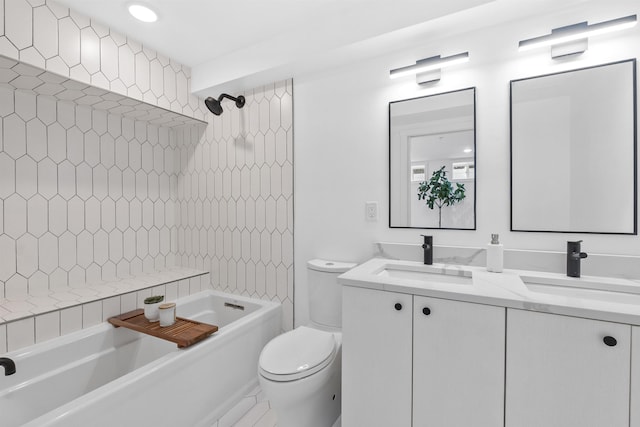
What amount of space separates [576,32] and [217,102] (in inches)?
81.2

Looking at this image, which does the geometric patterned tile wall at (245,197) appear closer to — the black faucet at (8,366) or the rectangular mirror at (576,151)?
the black faucet at (8,366)

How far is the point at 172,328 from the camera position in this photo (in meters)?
1.72

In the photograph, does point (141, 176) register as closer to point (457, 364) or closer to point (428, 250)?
point (428, 250)

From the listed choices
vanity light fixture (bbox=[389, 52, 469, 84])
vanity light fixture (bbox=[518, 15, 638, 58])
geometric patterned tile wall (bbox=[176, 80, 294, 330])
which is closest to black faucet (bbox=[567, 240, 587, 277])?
vanity light fixture (bbox=[518, 15, 638, 58])

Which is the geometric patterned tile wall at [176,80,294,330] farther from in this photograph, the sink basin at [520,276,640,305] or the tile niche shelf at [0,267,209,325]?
the sink basin at [520,276,640,305]

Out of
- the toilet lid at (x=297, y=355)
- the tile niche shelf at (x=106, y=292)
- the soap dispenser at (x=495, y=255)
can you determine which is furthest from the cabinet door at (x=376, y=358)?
the tile niche shelf at (x=106, y=292)

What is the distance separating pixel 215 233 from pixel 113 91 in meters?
1.22

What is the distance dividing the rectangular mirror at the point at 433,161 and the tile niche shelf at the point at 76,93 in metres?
1.67

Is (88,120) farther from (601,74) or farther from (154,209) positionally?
(601,74)

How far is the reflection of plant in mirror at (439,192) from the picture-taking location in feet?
5.41

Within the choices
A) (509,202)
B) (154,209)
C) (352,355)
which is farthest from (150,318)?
(509,202)

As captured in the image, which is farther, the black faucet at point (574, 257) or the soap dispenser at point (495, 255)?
the soap dispenser at point (495, 255)

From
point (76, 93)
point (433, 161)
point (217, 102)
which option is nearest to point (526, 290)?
point (433, 161)

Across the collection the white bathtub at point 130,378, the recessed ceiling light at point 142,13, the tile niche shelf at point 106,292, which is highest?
the recessed ceiling light at point 142,13
